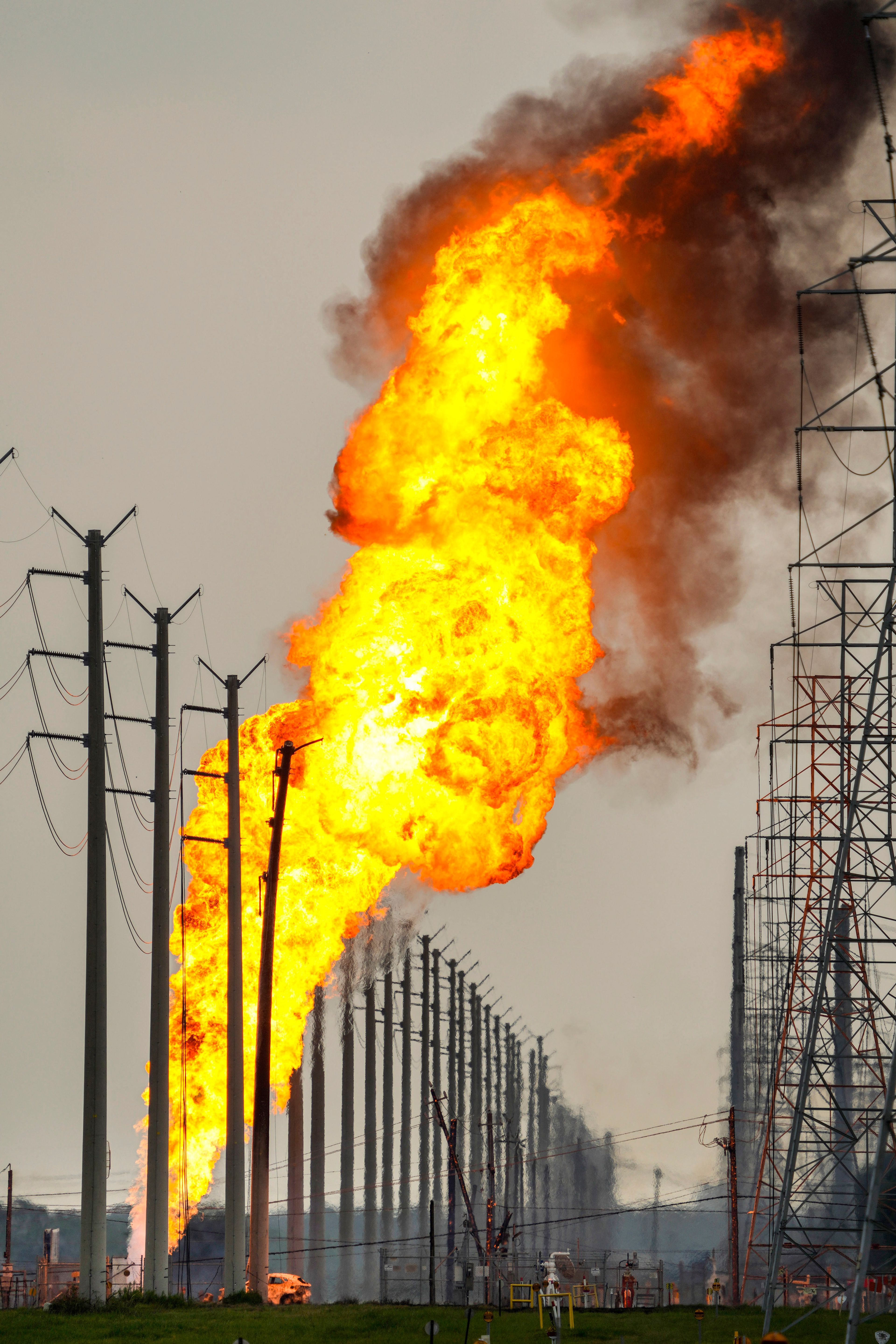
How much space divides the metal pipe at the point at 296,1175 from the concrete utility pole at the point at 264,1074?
30292mm

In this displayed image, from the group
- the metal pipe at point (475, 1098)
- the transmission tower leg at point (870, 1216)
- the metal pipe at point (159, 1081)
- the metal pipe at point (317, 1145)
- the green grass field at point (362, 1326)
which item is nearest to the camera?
the transmission tower leg at point (870, 1216)

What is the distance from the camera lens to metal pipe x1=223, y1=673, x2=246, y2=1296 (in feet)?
145

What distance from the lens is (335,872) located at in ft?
168

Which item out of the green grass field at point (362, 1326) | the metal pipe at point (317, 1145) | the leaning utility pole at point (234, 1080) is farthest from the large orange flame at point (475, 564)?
the metal pipe at point (317, 1145)

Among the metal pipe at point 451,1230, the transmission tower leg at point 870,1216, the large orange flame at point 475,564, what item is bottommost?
the metal pipe at point 451,1230

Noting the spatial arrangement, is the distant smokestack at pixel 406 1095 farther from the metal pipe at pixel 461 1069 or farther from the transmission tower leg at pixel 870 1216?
the transmission tower leg at pixel 870 1216

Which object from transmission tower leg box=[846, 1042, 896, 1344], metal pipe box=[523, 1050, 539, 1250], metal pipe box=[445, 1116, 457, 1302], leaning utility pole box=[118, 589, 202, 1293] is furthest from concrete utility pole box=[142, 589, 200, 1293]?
metal pipe box=[523, 1050, 539, 1250]

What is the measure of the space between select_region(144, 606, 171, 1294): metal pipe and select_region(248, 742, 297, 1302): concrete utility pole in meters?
2.95

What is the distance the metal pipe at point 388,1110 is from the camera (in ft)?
299

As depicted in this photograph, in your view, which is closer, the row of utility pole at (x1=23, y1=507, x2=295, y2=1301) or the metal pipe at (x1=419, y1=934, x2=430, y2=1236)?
the row of utility pole at (x1=23, y1=507, x2=295, y2=1301)

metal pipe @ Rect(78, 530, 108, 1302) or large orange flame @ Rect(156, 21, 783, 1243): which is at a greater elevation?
large orange flame @ Rect(156, 21, 783, 1243)

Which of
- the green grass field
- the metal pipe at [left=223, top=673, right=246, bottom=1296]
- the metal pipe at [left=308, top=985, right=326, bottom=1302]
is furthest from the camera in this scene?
the metal pipe at [left=308, top=985, right=326, bottom=1302]

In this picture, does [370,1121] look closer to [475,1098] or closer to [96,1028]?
[475,1098]

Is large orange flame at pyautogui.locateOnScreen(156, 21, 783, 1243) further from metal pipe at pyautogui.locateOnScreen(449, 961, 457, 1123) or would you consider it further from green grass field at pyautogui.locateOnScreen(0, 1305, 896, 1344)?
metal pipe at pyautogui.locateOnScreen(449, 961, 457, 1123)
